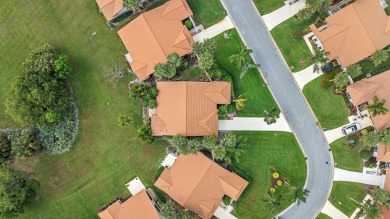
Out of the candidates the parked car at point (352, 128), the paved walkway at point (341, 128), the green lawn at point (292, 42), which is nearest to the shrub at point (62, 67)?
the green lawn at point (292, 42)

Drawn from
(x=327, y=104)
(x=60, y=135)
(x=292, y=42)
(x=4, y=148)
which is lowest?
(x=327, y=104)

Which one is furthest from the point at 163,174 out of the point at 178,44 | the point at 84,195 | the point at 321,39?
the point at 321,39


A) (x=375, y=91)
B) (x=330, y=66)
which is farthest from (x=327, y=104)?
(x=375, y=91)

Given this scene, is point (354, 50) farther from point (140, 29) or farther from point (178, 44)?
point (140, 29)

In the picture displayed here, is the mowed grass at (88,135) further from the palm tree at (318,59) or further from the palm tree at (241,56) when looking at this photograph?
the palm tree at (318,59)

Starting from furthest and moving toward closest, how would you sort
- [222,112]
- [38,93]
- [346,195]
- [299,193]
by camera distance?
[346,195] → [222,112] → [299,193] → [38,93]

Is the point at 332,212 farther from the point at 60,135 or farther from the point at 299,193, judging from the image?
the point at 60,135
